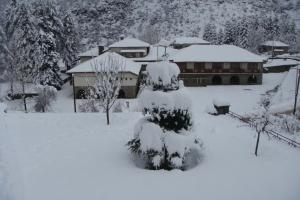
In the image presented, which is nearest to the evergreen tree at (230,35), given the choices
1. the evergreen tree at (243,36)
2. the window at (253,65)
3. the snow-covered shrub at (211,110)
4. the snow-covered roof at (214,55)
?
the evergreen tree at (243,36)

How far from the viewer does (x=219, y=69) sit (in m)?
52.1

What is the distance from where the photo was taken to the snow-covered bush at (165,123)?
1642 cm

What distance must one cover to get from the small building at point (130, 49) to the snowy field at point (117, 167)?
123ft

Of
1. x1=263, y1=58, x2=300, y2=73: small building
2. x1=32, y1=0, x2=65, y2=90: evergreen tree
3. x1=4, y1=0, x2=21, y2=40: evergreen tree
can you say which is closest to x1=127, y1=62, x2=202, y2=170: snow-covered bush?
x1=32, y1=0, x2=65, y2=90: evergreen tree

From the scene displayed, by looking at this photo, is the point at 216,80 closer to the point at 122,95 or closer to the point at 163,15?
the point at 122,95

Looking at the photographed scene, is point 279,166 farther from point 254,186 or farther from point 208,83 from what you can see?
point 208,83

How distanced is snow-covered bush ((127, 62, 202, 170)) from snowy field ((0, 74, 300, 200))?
0.83 m

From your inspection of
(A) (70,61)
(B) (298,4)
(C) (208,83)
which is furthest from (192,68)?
(B) (298,4)

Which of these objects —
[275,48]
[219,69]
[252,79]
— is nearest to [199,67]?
[219,69]

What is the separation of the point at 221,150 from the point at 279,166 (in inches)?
139

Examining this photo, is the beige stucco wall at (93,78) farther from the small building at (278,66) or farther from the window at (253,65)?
the small building at (278,66)

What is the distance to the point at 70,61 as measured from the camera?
58.3 metres

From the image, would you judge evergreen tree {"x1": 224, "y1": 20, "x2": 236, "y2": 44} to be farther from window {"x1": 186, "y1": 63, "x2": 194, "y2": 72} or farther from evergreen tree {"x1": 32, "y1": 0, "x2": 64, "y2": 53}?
evergreen tree {"x1": 32, "y1": 0, "x2": 64, "y2": 53}

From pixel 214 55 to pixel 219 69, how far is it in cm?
269
